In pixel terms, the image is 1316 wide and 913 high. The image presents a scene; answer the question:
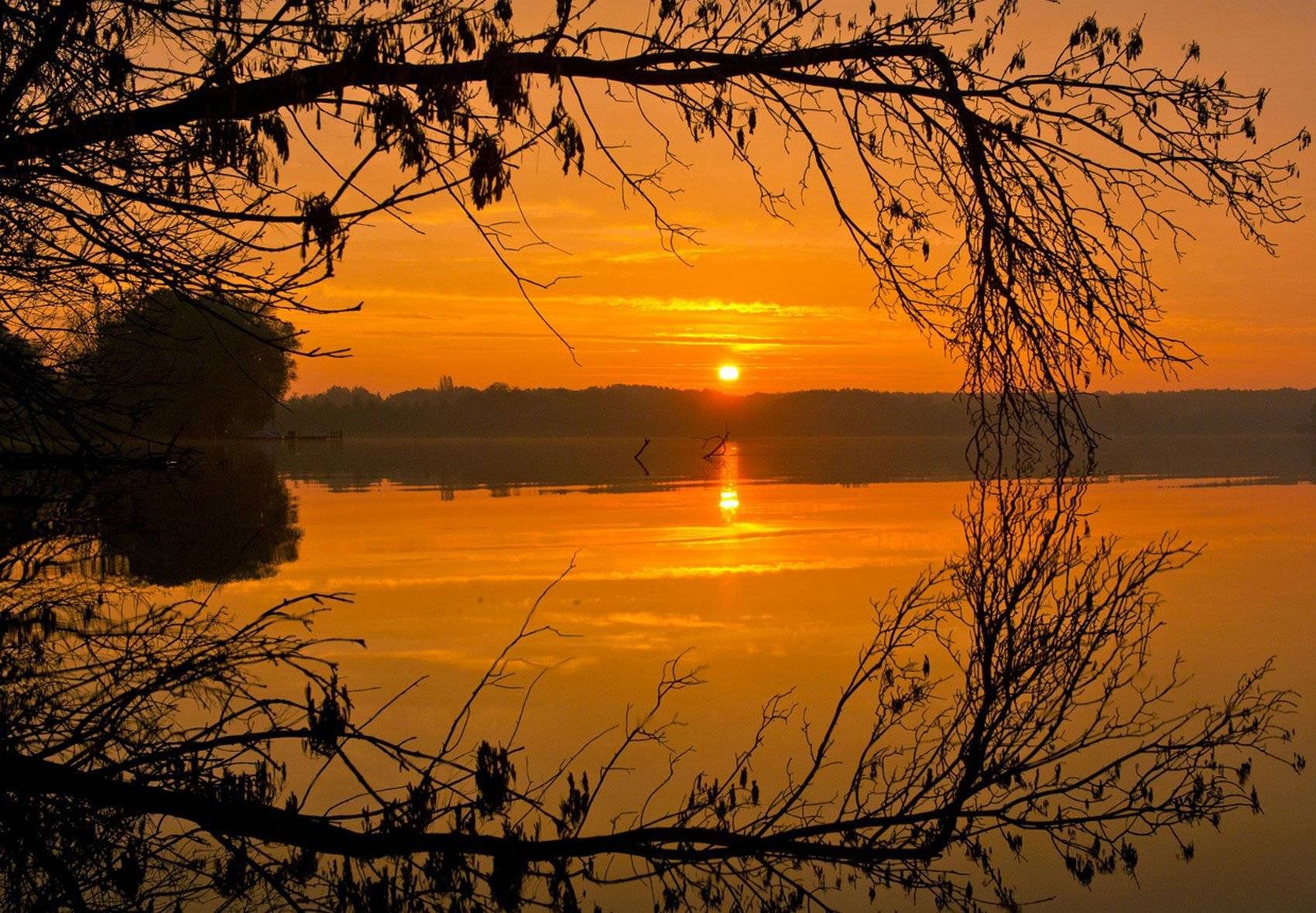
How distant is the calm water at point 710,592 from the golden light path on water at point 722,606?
2 cm

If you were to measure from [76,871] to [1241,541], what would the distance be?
1332cm

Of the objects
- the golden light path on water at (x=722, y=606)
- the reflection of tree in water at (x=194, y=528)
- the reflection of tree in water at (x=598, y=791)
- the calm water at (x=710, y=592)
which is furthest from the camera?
the reflection of tree in water at (x=194, y=528)

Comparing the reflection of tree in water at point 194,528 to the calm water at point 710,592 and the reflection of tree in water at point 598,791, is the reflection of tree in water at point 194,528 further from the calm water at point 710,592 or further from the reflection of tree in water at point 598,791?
the reflection of tree in water at point 598,791

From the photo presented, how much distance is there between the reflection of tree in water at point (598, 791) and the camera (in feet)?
14.4

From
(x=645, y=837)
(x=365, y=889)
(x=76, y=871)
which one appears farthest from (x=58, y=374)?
(x=645, y=837)

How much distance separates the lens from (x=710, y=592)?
36.1ft

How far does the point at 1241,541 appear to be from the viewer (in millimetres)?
14641

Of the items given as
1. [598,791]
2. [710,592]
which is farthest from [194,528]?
[598,791]

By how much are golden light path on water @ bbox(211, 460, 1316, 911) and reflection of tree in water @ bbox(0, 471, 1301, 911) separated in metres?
0.23

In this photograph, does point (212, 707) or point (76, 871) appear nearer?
point (76, 871)

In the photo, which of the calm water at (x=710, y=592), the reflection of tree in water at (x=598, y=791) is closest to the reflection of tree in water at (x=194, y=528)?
the calm water at (x=710, y=592)

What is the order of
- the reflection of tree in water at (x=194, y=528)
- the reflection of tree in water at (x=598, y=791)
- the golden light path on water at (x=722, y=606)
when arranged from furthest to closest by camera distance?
the reflection of tree in water at (x=194, y=528), the golden light path on water at (x=722, y=606), the reflection of tree in water at (x=598, y=791)

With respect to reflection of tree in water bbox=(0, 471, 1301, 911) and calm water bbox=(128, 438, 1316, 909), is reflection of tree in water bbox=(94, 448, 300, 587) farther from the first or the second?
reflection of tree in water bbox=(0, 471, 1301, 911)

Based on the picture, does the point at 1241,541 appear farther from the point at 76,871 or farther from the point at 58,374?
the point at 76,871
